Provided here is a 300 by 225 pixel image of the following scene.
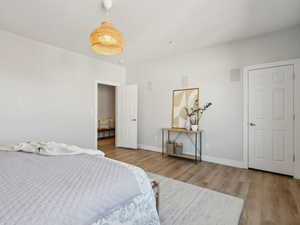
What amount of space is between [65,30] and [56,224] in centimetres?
309

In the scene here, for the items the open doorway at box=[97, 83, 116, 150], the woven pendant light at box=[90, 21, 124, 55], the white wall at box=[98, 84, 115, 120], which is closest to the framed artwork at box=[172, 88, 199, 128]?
the woven pendant light at box=[90, 21, 124, 55]

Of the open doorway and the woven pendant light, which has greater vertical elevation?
the woven pendant light

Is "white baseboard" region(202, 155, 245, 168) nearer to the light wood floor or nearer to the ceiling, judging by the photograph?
the light wood floor

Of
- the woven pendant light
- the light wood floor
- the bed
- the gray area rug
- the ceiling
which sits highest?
the ceiling

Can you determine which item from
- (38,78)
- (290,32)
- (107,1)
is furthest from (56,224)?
(290,32)

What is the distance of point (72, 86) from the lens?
12.1 feet

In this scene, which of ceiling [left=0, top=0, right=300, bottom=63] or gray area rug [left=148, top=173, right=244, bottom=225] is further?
ceiling [left=0, top=0, right=300, bottom=63]

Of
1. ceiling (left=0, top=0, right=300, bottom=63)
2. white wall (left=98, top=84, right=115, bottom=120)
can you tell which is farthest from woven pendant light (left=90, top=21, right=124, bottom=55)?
white wall (left=98, top=84, right=115, bottom=120)

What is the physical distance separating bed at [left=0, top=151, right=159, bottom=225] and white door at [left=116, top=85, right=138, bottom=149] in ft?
10.4

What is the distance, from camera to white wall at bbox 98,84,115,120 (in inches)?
264

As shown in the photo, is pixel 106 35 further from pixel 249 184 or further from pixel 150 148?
pixel 150 148

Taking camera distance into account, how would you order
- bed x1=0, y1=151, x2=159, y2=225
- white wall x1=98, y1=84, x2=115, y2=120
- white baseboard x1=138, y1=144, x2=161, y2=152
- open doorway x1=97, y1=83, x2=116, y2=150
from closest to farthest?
bed x1=0, y1=151, x2=159, y2=225, white baseboard x1=138, y1=144, x2=161, y2=152, open doorway x1=97, y1=83, x2=116, y2=150, white wall x1=98, y1=84, x2=115, y2=120

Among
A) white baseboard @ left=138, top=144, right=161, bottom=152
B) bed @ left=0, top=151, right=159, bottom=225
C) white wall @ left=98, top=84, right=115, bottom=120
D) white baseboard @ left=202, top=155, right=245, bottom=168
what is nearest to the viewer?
bed @ left=0, top=151, right=159, bottom=225

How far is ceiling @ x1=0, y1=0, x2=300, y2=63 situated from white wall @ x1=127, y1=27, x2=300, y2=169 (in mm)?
250
